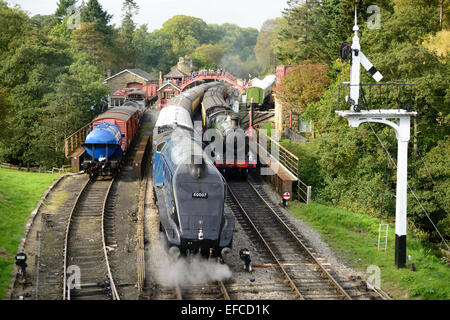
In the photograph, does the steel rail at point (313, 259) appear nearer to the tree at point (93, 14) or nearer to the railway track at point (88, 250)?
the railway track at point (88, 250)

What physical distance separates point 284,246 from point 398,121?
5822mm

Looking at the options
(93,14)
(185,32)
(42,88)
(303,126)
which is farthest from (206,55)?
(303,126)

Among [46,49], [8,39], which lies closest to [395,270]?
[46,49]

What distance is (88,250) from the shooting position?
606 inches

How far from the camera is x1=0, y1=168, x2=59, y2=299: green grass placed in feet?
46.2

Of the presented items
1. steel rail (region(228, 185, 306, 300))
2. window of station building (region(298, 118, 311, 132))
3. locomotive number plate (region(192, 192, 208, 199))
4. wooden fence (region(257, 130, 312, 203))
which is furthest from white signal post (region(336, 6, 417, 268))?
window of station building (region(298, 118, 311, 132))

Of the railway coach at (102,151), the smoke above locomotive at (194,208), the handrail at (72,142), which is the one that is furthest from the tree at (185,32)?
the smoke above locomotive at (194,208)

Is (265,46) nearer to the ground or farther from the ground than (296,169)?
farther from the ground

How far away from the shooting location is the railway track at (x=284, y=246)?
1298cm

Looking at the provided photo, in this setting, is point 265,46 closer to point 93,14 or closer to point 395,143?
point 93,14

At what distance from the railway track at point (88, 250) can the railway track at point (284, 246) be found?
17.3 ft

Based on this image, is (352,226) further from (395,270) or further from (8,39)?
(8,39)

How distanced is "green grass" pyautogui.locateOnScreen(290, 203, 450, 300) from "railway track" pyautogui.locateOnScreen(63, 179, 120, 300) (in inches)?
308

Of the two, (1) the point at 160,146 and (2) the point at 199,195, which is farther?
(1) the point at 160,146
